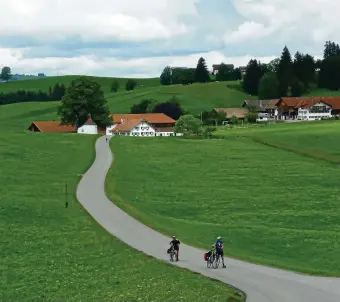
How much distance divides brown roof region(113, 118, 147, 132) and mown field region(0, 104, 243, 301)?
9401 cm

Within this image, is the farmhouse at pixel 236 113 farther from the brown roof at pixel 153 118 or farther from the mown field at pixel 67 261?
the mown field at pixel 67 261

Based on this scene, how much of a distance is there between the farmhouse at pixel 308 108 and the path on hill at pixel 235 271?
139698 mm

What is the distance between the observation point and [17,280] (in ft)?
106

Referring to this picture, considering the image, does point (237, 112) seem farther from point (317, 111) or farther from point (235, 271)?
point (235, 271)

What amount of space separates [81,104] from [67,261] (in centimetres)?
11105

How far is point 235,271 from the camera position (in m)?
34.7

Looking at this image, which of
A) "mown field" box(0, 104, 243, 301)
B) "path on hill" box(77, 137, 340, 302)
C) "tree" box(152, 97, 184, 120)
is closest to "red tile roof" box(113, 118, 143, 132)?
"tree" box(152, 97, 184, 120)

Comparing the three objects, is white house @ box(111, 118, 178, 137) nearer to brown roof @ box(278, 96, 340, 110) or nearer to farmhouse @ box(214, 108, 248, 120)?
farmhouse @ box(214, 108, 248, 120)

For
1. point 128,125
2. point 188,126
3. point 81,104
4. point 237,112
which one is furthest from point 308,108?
point 81,104

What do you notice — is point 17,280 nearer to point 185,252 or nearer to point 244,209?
point 185,252

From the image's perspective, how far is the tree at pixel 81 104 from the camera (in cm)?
14512

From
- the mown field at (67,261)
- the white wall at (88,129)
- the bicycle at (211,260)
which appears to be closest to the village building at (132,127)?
the white wall at (88,129)

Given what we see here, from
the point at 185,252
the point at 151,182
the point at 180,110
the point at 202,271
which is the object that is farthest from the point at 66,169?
the point at 180,110

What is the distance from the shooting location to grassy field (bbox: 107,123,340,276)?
42812 millimetres
